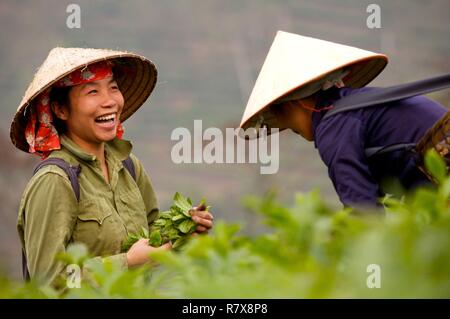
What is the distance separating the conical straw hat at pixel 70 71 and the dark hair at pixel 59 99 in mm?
74

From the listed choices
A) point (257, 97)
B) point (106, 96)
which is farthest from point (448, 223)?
point (106, 96)

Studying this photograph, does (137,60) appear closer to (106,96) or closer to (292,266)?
(106,96)

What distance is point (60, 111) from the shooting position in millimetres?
3209

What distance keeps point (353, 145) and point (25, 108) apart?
1.13 meters

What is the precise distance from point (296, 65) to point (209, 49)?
480 inches

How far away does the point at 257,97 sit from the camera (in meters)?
3.05

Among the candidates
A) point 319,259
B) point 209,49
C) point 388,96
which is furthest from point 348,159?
point 209,49

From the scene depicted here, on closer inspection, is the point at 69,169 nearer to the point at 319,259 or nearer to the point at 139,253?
the point at 139,253

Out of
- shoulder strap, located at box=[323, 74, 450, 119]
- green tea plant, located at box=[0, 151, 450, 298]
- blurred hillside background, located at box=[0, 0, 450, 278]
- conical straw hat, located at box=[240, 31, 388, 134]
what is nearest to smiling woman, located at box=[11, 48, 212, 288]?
conical straw hat, located at box=[240, 31, 388, 134]

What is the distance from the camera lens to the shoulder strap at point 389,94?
2.60 metres

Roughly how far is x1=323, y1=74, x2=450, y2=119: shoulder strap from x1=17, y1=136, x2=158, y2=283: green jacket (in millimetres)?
745

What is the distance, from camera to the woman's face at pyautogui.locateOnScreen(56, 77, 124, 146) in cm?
316

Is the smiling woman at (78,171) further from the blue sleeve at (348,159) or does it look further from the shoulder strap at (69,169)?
the blue sleeve at (348,159)

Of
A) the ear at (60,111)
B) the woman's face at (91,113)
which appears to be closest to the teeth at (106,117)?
the woman's face at (91,113)
